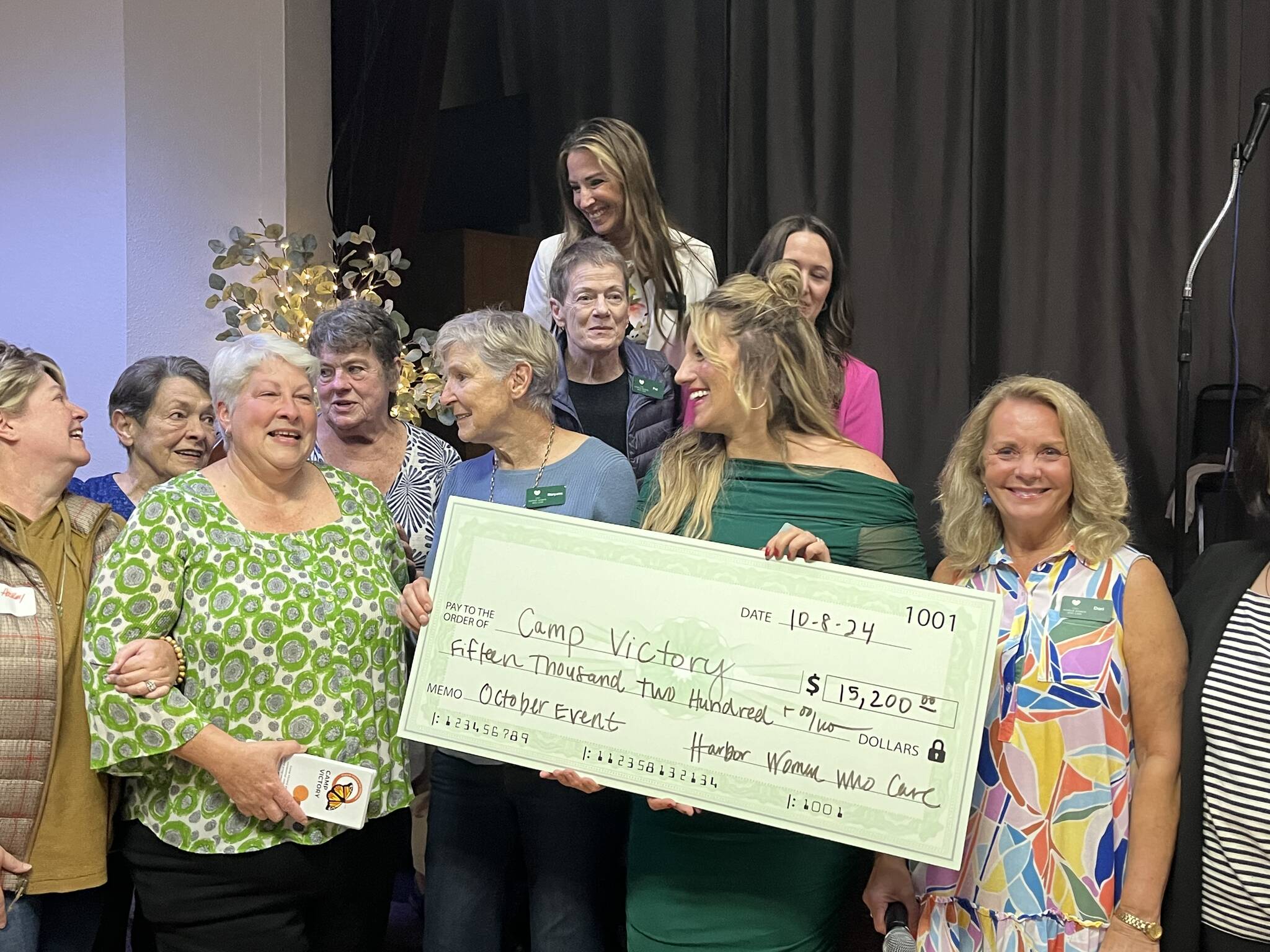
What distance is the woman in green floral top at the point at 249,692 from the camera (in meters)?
1.93

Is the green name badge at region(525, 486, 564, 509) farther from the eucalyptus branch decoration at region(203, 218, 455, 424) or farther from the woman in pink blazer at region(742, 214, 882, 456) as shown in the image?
the eucalyptus branch decoration at region(203, 218, 455, 424)

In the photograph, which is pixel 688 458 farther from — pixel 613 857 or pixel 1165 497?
pixel 1165 497

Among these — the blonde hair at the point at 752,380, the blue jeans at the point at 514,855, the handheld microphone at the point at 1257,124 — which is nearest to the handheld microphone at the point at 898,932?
the blue jeans at the point at 514,855

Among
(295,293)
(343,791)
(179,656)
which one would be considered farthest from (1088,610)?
(295,293)

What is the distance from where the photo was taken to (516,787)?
2121 millimetres

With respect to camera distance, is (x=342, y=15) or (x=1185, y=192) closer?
(x=1185, y=192)

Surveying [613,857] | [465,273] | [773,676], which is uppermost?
[465,273]

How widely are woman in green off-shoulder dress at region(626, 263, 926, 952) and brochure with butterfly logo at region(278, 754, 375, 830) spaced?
1.62 ft

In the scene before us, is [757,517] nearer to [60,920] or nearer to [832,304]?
[832,304]

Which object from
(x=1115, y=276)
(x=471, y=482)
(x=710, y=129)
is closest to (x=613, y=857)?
(x=471, y=482)

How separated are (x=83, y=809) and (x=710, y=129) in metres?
3.20

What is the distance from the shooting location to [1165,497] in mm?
3479

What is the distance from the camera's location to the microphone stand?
9.81 ft

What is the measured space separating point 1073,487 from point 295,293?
3344mm
